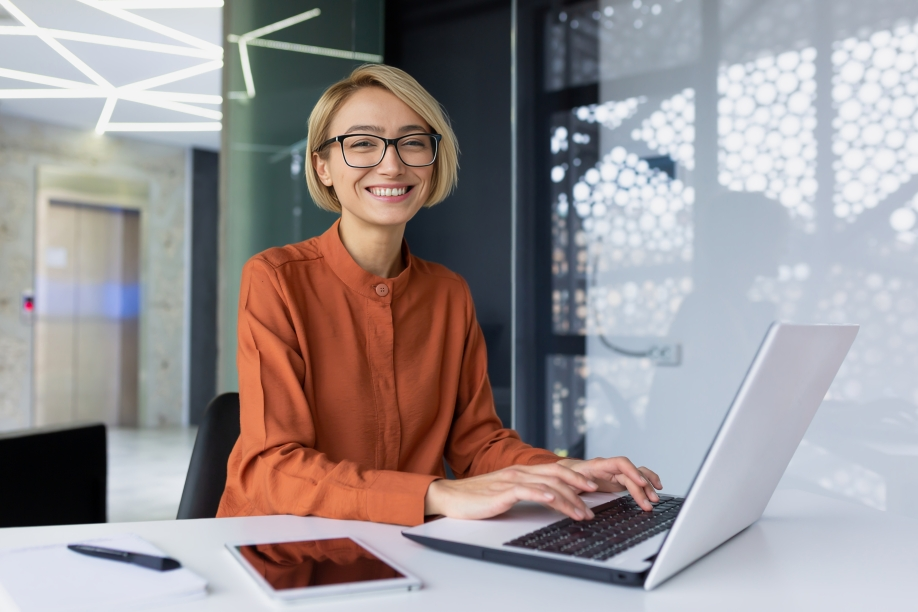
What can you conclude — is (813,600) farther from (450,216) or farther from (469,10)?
(469,10)

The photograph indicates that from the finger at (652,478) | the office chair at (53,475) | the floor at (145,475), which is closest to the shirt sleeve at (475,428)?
the finger at (652,478)

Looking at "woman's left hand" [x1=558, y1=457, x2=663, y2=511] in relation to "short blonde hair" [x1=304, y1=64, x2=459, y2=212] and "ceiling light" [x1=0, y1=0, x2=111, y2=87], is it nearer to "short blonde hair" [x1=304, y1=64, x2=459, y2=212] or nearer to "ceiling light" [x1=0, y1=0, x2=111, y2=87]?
"short blonde hair" [x1=304, y1=64, x2=459, y2=212]

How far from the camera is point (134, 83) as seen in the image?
9.66 feet

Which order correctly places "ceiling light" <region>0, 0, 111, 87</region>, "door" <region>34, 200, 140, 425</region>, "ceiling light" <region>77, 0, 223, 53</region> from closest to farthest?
"ceiling light" <region>0, 0, 111, 87</region> < "ceiling light" <region>77, 0, 223, 53</region> < "door" <region>34, 200, 140, 425</region>

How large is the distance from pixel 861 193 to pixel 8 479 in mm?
2755

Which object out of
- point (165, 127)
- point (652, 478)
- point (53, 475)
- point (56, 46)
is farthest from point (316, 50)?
point (652, 478)

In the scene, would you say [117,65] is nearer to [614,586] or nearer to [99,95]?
[99,95]

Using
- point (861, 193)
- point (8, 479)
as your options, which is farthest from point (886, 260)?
point (8, 479)

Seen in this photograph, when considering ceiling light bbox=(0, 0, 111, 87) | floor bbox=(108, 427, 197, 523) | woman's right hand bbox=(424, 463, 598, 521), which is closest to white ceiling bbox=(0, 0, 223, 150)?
ceiling light bbox=(0, 0, 111, 87)

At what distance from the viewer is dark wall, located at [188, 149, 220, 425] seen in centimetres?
451

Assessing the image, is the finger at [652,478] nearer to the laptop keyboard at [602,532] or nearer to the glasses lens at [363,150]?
the laptop keyboard at [602,532]

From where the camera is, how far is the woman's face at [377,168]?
1.42m

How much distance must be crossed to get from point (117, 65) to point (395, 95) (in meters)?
1.84

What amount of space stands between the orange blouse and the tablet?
0.61 ft
